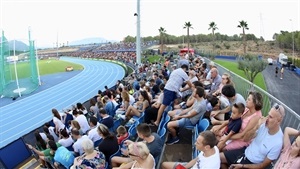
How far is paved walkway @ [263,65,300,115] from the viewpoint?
69.6ft

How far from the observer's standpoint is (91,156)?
4.71 m

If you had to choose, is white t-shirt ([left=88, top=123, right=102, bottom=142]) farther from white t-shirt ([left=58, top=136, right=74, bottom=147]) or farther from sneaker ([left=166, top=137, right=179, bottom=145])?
sneaker ([left=166, top=137, right=179, bottom=145])

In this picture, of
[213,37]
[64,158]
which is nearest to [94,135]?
[64,158]

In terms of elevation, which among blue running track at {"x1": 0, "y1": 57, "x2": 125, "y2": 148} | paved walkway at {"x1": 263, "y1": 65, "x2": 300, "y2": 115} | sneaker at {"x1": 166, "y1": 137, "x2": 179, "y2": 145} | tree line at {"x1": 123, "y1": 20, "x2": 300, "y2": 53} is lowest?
blue running track at {"x1": 0, "y1": 57, "x2": 125, "y2": 148}

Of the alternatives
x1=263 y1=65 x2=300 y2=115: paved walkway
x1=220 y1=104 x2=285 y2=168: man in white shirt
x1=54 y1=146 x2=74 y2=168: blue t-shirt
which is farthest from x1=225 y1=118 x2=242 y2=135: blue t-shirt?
x1=263 y1=65 x2=300 y2=115: paved walkway

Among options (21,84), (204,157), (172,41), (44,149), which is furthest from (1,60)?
(172,41)

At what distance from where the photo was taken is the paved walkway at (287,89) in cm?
2121

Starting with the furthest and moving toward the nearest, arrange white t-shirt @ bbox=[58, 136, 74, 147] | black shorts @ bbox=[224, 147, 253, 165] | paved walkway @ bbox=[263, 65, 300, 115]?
paved walkway @ bbox=[263, 65, 300, 115]
white t-shirt @ bbox=[58, 136, 74, 147]
black shorts @ bbox=[224, 147, 253, 165]

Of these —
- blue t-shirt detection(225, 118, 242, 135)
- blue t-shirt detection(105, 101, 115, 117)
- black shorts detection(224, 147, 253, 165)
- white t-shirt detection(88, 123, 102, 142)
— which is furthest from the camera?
blue t-shirt detection(105, 101, 115, 117)

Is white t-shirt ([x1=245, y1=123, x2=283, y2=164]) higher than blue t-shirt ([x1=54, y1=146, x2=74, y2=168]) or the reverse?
higher

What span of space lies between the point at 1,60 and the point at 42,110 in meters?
9.76

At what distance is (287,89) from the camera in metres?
26.1

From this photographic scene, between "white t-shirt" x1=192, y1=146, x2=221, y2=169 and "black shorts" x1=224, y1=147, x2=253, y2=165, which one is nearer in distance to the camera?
"white t-shirt" x1=192, y1=146, x2=221, y2=169

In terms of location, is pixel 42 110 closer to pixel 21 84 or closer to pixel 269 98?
pixel 21 84
